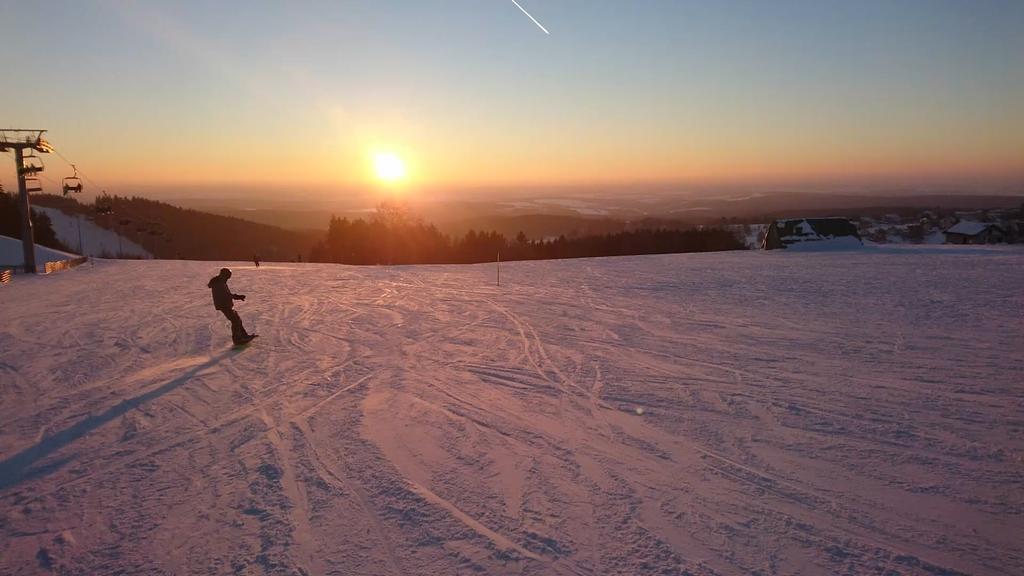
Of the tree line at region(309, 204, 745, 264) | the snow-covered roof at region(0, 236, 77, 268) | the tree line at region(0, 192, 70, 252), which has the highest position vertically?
the tree line at region(0, 192, 70, 252)

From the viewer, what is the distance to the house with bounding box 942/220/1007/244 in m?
63.4

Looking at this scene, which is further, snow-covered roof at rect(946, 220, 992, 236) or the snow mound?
snow-covered roof at rect(946, 220, 992, 236)

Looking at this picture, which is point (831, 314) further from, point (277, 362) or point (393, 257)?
point (393, 257)

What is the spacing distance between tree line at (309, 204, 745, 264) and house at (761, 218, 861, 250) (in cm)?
2560

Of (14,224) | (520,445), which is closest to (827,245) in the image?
(520,445)

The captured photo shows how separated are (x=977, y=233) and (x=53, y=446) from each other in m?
83.0

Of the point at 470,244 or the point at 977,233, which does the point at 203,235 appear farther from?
the point at 977,233

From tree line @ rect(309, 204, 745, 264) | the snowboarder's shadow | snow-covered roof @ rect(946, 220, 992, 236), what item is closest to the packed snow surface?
the snowboarder's shadow

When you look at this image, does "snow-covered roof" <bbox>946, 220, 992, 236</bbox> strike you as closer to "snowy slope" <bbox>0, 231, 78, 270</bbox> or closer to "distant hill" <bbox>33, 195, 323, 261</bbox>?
"snowy slope" <bbox>0, 231, 78, 270</bbox>

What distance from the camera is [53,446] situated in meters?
6.71

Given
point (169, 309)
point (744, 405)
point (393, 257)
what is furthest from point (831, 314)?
point (393, 257)

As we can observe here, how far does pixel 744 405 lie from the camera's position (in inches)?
310

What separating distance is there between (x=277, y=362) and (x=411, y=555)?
7.26 m

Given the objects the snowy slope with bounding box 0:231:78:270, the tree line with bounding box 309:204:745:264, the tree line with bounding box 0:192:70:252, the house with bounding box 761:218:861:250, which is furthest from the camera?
the tree line with bounding box 309:204:745:264
